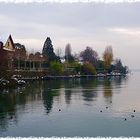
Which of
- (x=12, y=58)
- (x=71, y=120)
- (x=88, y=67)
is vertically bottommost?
(x=71, y=120)

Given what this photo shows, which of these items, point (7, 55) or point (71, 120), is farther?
point (7, 55)

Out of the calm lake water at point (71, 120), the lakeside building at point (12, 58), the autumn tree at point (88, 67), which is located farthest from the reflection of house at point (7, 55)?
the calm lake water at point (71, 120)

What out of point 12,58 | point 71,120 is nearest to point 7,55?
point 12,58

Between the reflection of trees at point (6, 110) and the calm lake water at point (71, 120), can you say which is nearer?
the calm lake water at point (71, 120)

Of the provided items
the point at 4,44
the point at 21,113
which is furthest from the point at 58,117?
the point at 4,44

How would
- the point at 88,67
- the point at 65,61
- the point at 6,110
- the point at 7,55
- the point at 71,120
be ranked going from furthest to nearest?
the point at 65,61 → the point at 7,55 → the point at 88,67 → the point at 6,110 → the point at 71,120

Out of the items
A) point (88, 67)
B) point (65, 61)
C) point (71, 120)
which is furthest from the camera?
point (65, 61)

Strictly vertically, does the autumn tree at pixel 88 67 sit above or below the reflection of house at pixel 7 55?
below

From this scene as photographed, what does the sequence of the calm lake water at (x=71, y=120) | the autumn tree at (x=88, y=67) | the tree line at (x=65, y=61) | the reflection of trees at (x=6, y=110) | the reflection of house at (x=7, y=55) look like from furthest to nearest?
1. the reflection of house at (x=7, y=55)
2. the autumn tree at (x=88, y=67)
3. the tree line at (x=65, y=61)
4. the reflection of trees at (x=6, y=110)
5. the calm lake water at (x=71, y=120)

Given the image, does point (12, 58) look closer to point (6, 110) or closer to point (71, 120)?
point (6, 110)

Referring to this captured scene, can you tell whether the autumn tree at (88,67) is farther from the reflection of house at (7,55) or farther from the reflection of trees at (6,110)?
the reflection of trees at (6,110)

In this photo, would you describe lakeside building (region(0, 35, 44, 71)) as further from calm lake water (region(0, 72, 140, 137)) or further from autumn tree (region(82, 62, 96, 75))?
calm lake water (region(0, 72, 140, 137))

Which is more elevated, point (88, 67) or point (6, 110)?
point (88, 67)

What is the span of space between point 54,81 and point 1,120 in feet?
22.4
